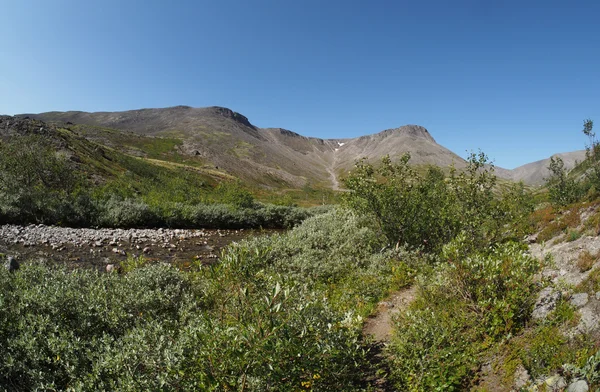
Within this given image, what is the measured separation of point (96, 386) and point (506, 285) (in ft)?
31.0

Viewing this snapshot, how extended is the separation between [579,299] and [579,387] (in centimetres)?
302

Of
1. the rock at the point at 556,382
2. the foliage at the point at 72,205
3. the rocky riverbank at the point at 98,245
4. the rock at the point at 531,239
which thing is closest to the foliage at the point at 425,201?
the rock at the point at 531,239

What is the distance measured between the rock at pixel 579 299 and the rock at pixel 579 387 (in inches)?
103

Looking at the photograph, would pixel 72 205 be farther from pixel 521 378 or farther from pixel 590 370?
pixel 590 370

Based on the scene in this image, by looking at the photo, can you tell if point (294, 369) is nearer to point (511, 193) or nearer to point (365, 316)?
point (365, 316)

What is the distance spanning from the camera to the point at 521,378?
5.94 m

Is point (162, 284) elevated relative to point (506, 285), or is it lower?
lower

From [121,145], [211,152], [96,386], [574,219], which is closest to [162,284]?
[96,386]

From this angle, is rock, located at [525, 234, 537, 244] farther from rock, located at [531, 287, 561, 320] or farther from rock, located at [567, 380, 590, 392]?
rock, located at [567, 380, 590, 392]

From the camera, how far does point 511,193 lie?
48.9 ft

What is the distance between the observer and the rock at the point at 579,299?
6.84 metres

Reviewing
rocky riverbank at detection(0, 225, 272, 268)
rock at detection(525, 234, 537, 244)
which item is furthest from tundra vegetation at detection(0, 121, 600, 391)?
rocky riverbank at detection(0, 225, 272, 268)

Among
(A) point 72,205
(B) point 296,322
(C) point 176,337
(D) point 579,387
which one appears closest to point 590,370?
(D) point 579,387

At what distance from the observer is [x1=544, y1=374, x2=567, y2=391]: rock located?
5.16 meters
